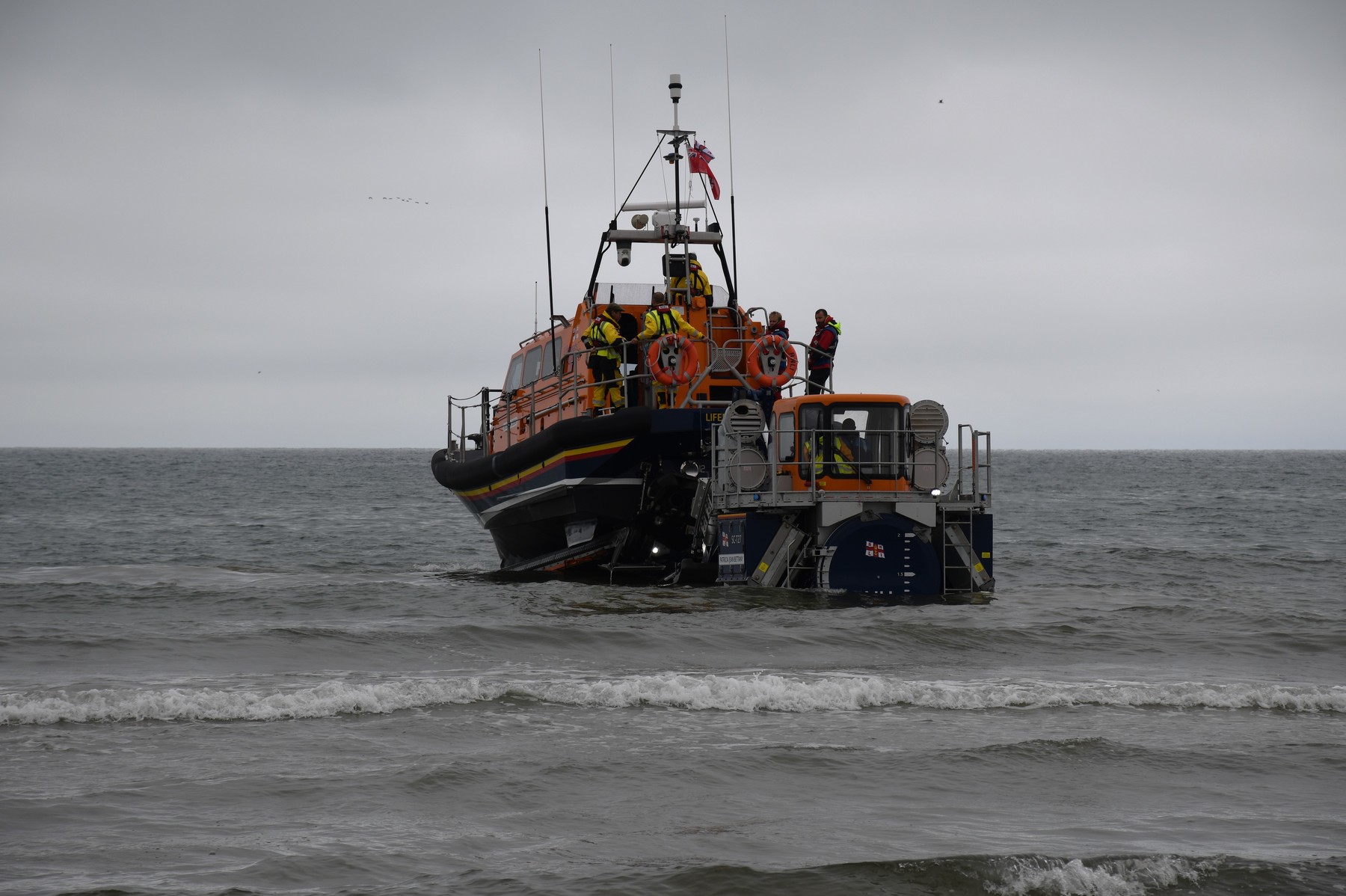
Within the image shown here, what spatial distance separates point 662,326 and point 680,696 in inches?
262

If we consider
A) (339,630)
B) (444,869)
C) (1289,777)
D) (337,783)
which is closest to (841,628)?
(339,630)

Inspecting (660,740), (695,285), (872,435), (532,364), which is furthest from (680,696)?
(532,364)

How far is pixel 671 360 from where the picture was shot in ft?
47.2

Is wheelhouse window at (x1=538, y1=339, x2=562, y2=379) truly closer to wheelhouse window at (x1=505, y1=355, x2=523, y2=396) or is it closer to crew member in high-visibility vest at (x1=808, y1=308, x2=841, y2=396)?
wheelhouse window at (x1=505, y1=355, x2=523, y2=396)

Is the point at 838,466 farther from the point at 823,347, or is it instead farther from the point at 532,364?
the point at 532,364

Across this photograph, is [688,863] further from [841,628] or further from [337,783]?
[841,628]

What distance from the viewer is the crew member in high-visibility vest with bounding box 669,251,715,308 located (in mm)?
15930

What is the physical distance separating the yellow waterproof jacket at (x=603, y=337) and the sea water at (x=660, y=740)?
2.57 m

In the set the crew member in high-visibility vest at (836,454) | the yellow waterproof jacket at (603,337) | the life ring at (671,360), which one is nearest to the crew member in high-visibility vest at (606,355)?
the yellow waterproof jacket at (603,337)

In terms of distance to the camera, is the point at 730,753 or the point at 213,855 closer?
the point at 213,855

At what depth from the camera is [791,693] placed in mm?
8508

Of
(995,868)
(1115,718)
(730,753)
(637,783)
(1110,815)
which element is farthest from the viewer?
(1115,718)

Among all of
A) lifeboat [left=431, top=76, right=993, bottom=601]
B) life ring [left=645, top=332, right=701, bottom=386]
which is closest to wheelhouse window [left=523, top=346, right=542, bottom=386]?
lifeboat [left=431, top=76, right=993, bottom=601]

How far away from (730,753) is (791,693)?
1.65 m
